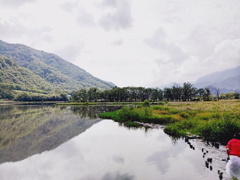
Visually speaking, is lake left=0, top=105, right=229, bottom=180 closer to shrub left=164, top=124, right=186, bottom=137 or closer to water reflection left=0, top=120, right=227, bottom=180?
water reflection left=0, top=120, right=227, bottom=180

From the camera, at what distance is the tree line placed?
466 ft

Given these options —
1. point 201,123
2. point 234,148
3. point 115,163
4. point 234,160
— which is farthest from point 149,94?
point 234,160

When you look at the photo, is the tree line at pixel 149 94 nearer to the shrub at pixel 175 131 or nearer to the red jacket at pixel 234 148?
the shrub at pixel 175 131

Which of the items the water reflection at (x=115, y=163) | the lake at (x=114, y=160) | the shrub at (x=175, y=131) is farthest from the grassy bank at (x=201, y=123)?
the water reflection at (x=115, y=163)

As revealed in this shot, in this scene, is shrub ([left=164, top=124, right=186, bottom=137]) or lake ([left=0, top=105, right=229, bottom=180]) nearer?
lake ([left=0, top=105, right=229, bottom=180])

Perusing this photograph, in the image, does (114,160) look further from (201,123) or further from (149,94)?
(149,94)

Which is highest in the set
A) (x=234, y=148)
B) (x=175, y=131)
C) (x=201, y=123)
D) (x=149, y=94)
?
(x=149, y=94)

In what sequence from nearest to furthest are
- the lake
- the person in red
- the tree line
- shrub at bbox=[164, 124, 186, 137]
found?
the person in red
the lake
shrub at bbox=[164, 124, 186, 137]
the tree line

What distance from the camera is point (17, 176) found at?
1376 cm

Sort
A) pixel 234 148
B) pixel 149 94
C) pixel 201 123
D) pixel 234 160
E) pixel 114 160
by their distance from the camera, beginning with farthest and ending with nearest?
pixel 149 94 < pixel 201 123 < pixel 114 160 < pixel 234 148 < pixel 234 160

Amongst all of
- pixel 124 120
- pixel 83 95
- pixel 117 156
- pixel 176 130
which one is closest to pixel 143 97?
pixel 83 95

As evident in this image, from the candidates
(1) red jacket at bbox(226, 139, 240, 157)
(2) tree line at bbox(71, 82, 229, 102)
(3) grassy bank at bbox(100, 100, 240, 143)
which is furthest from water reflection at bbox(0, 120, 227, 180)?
(2) tree line at bbox(71, 82, 229, 102)

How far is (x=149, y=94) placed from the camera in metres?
152

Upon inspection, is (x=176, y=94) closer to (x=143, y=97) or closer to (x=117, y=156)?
(x=143, y=97)
